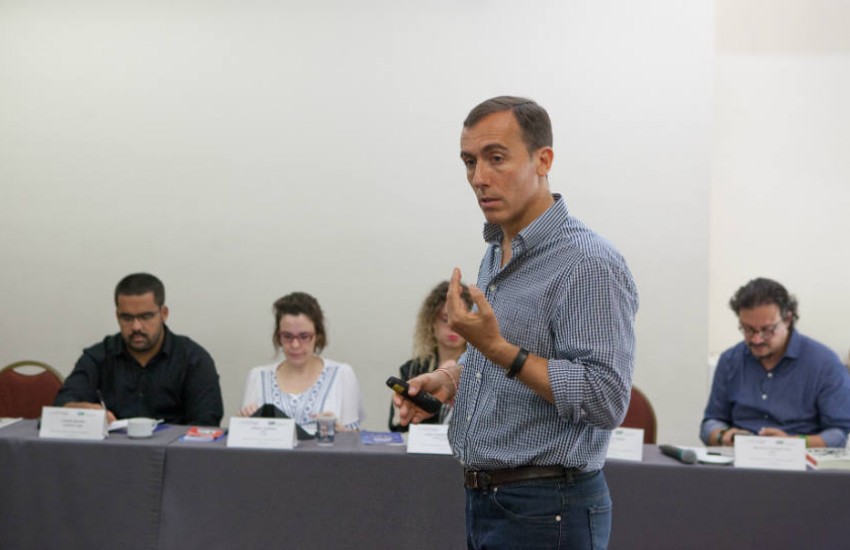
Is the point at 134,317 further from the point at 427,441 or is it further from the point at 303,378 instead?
the point at 427,441

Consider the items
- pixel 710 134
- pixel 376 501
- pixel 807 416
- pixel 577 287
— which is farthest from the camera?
pixel 710 134

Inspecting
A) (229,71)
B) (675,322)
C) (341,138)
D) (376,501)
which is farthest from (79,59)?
(675,322)

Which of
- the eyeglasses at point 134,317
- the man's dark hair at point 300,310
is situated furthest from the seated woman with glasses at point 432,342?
the eyeglasses at point 134,317

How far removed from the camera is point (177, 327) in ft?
14.4

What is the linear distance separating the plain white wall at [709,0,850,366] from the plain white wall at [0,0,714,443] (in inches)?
10.5

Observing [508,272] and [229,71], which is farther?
[229,71]

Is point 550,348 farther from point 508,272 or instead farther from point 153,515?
point 153,515

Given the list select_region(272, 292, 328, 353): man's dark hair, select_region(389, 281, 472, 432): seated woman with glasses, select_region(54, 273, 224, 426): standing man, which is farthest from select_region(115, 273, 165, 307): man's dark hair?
select_region(389, 281, 472, 432): seated woman with glasses

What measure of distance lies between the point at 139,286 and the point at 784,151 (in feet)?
10.2

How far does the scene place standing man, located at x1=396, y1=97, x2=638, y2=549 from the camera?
4.40 ft

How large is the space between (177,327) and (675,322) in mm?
2415

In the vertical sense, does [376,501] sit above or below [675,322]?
below

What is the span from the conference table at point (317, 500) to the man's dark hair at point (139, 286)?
795 mm

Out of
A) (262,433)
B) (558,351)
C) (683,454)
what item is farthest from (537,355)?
(262,433)
